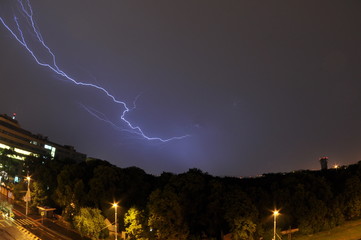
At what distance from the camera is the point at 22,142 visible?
10138cm

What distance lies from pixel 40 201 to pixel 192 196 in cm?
2738

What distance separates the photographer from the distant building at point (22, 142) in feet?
307

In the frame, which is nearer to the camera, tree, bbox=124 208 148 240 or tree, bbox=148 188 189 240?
tree, bbox=148 188 189 240

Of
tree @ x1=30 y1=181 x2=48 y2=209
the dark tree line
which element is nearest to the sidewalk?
tree @ x1=30 y1=181 x2=48 y2=209

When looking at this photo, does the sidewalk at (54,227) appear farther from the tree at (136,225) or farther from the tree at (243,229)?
the tree at (243,229)

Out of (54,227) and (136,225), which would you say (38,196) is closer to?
(54,227)

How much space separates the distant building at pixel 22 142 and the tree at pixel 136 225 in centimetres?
6258

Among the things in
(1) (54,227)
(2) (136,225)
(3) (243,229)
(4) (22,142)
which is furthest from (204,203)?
(4) (22,142)

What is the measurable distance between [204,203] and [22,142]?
86.7 m

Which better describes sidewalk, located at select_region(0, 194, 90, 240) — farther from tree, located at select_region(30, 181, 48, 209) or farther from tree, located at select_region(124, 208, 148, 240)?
tree, located at select_region(124, 208, 148, 240)

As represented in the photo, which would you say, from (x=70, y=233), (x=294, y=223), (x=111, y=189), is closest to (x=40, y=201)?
(x=70, y=233)

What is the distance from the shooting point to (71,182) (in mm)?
43156

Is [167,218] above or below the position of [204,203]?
below

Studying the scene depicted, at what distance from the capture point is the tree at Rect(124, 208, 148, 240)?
30.5 meters
